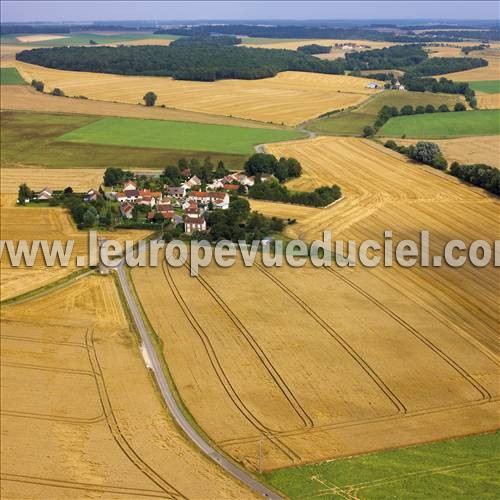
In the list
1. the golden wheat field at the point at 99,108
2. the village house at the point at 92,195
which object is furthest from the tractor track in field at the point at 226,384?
the golden wheat field at the point at 99,108

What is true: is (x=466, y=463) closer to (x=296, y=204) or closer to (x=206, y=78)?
(x=296, y=204)

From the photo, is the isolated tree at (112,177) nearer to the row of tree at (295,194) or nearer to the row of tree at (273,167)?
the row of tree at (273,167)

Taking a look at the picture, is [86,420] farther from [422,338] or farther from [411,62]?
[411,62]

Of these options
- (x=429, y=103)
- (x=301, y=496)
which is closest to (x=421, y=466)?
(x=301, y=496)

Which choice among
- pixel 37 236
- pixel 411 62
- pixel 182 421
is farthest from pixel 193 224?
pixel 411 62

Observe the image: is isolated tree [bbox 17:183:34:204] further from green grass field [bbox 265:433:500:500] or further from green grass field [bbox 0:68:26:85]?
green grass field [bbox 0:68:26:85]

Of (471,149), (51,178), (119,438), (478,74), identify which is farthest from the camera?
(478,74)
